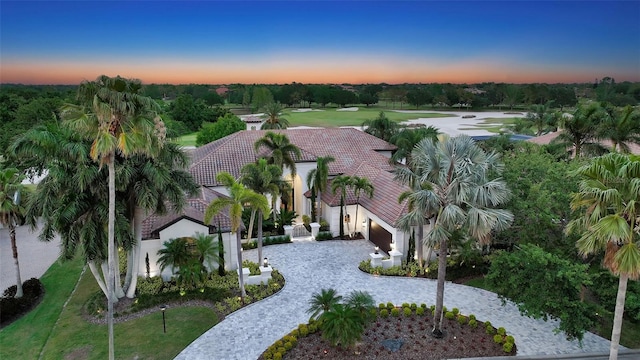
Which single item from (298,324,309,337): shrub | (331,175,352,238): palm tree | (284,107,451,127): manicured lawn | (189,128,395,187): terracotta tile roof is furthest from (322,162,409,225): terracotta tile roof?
(284,107,451,127): manicured lawn

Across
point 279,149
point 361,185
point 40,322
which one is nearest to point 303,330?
point 361,185

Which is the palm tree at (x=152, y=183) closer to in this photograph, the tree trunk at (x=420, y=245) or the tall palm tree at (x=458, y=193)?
the tall palm tree at (x=458, y=193)

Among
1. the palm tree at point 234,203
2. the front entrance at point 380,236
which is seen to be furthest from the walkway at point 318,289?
the palm tree at point 234,203

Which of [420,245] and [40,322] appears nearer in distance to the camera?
[40,322]

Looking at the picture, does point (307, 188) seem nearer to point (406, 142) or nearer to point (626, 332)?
point (406, 142)

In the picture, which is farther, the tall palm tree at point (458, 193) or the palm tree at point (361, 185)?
the palm tree at point (361, 185)

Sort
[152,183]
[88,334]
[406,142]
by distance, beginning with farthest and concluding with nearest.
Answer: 1. [406,142]
2. [88,334]
3. [152,183]

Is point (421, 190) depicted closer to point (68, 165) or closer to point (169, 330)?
point (169, 330)
